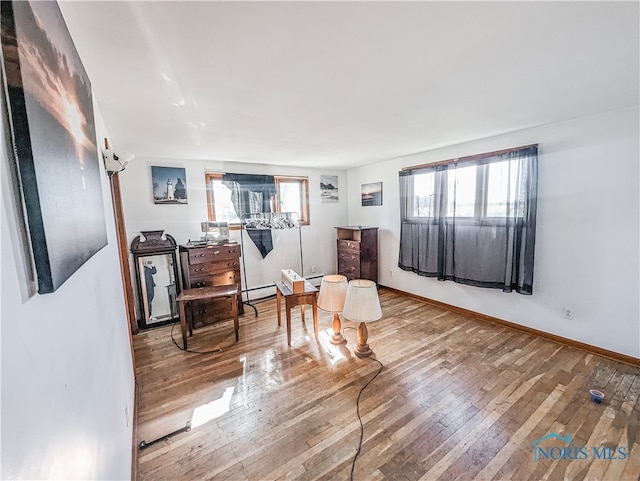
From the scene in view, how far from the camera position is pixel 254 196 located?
4211 mm

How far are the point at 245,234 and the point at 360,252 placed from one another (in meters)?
1.90

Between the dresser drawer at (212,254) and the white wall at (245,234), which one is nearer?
the dresser drawer at (212,254)

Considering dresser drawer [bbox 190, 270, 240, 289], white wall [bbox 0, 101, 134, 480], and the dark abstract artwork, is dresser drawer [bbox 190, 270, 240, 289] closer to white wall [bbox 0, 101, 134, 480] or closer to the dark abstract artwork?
white wall [bbox 0, 101, 134, 480]

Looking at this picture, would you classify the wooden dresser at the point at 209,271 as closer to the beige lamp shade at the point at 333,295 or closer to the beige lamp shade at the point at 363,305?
the beige lamp shade at the point at 333,295

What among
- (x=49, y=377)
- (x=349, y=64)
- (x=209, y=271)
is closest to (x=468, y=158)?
(x=349, y=64)

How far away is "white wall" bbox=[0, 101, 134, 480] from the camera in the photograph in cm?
40

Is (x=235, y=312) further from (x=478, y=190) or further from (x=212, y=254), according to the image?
(x=478, y=190)

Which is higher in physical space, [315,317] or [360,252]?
[360,252]

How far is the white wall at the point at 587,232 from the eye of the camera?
2.34 meters

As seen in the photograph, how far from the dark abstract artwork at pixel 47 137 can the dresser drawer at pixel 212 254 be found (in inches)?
99.6

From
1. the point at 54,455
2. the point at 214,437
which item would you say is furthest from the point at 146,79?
the point at 214,437

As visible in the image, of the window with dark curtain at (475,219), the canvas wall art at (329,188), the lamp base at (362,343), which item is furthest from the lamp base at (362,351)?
the canvas wall art at (329,188)

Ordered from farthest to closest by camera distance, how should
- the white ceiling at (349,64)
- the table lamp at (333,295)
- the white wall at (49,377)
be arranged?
1. the table lamp at (333,295)
2. the white ceiling at (349,64)
3. the white wall at (49,377)

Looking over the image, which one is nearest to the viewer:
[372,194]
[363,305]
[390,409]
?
[390,409]
